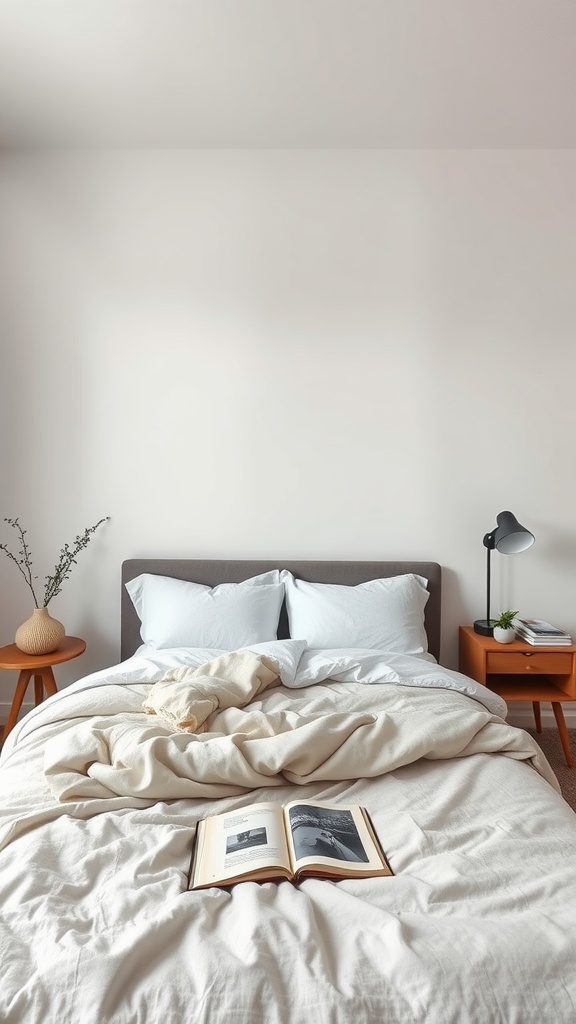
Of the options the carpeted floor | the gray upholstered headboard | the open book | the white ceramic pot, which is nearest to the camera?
the open book

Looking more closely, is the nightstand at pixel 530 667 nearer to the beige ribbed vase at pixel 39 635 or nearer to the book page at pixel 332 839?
the book page at pixel 332 839

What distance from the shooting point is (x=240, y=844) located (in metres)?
1.43

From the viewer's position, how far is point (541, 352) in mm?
3344

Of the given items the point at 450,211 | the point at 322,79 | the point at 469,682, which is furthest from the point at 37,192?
the point at 469,682

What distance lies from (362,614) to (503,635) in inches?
23.9

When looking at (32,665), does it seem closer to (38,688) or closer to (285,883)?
(38,688)

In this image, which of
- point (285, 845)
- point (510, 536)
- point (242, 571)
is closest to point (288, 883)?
point (285, 845)

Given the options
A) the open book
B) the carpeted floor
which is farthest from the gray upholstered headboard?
the open book

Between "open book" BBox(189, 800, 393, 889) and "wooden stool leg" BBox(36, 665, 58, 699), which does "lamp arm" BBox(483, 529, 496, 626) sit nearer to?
"open book" BBox(189, 800, 393, 889)

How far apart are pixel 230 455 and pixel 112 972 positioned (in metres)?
2.50

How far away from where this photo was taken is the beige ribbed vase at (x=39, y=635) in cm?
302

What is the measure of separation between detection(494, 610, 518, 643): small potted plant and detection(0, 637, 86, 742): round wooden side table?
178 cm

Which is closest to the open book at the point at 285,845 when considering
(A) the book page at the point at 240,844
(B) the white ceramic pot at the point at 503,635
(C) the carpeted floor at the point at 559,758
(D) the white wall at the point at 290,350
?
(A) the book page at the point at 240,844

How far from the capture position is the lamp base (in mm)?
3188
